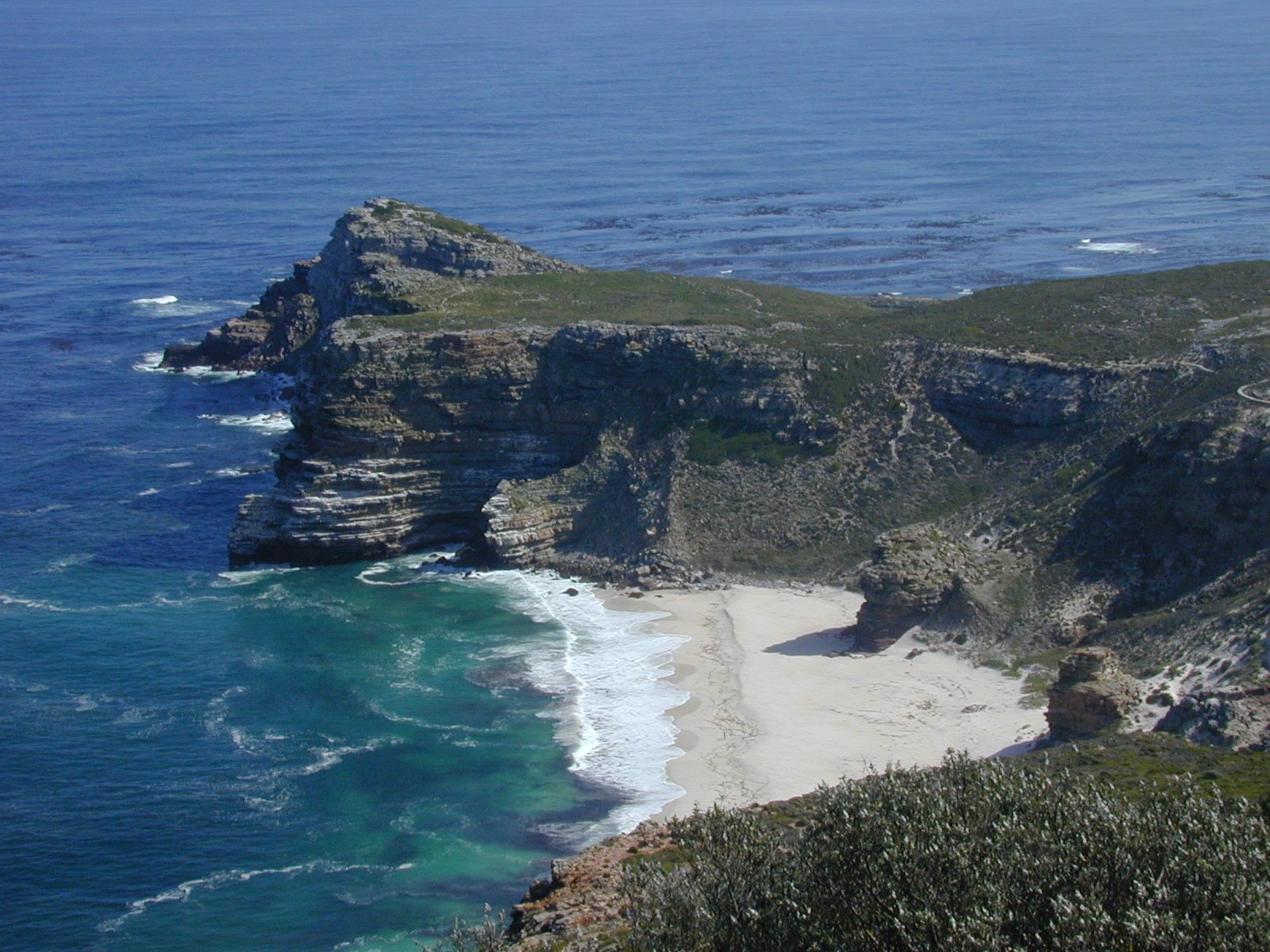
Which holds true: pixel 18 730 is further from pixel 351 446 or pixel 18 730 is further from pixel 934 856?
pixel 934 856

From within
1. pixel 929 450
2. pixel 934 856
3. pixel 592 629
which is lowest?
pixel 592 629

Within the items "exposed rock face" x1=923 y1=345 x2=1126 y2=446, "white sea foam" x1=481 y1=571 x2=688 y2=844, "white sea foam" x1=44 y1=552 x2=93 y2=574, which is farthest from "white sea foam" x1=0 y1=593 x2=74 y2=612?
"exposed rock face" x1=923 y1=345 x2=1126 y2=446

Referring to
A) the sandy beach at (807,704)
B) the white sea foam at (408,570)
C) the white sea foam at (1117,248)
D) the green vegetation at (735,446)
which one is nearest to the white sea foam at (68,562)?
the white sea foam at (408,570)

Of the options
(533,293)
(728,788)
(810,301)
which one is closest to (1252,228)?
(810,301)

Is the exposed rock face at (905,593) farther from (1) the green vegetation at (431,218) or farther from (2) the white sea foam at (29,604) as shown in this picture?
(1) the green vegetation at (431,218)

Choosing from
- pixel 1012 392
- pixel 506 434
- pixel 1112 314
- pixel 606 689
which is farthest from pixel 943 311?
pixel 606 689

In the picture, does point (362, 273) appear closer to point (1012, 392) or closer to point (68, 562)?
point (68, 562)
